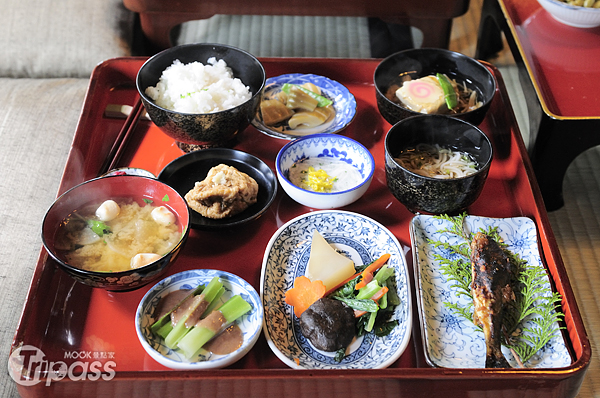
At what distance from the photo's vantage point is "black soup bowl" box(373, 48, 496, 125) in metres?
1.91

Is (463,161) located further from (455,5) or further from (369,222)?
(455,5)

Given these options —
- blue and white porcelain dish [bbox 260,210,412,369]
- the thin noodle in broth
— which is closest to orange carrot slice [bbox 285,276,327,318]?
blue and white porcelain dish [bbox 260,210,412,369]

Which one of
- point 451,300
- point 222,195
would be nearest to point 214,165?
point 222,195

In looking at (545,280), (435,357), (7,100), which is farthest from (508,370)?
(7,100)

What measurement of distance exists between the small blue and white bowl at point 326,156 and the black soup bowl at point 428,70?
223 mm

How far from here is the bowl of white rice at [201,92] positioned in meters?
1.67

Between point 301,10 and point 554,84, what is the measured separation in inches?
49.2

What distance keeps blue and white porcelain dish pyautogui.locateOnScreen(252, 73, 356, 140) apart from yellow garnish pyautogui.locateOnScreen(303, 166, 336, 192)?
0.68ft

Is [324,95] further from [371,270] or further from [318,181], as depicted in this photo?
[371,270]

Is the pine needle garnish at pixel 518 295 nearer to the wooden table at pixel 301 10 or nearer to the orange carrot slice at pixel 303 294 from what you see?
the orange carrot slice at pixel 303 294

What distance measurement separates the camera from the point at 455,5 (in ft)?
8.11

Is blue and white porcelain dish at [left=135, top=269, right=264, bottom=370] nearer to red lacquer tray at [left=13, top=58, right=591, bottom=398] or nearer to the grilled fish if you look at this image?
red lacquer tray at [left=13, top=58, right=591, bottom=398]

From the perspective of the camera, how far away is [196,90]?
5.79 feet

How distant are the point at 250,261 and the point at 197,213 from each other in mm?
227
